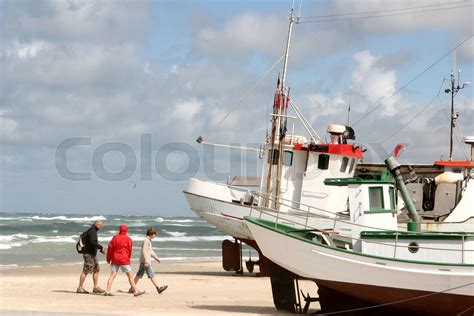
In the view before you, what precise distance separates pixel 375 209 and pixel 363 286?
175cm

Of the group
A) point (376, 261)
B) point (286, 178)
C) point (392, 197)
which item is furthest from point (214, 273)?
point (376, 261)

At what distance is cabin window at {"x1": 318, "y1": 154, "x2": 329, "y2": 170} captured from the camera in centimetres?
2936

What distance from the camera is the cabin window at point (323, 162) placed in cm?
2936

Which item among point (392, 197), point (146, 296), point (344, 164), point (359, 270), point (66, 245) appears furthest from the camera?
point (66, 245)

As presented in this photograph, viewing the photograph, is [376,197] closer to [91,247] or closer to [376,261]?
[376,261]

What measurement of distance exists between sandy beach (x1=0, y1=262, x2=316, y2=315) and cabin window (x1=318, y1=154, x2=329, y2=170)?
4.14 m

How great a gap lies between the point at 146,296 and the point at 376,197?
619 centimetres

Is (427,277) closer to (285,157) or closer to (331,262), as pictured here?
(331,262)

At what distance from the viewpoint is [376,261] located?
16.7 metres

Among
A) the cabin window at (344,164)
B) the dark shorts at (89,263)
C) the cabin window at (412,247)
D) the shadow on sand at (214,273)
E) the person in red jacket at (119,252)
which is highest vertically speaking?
the cabin window at (344,164)

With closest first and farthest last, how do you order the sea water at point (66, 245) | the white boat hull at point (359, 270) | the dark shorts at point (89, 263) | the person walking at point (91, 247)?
the white boat hull at point (359, 270) → the person walking at point (91, 247) → the dark shorts at point (89, 263) → the sea water at point (66, 245)

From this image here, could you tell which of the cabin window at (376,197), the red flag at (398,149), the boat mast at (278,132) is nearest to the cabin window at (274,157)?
the boat mast at (278,132)

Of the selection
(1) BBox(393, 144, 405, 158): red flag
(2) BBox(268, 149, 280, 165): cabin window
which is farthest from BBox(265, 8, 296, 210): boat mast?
(1) BBox(393, 144, 405, 158): red flag

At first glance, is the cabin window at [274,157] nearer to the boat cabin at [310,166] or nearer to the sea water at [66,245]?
the boat cabin at [310,166]
